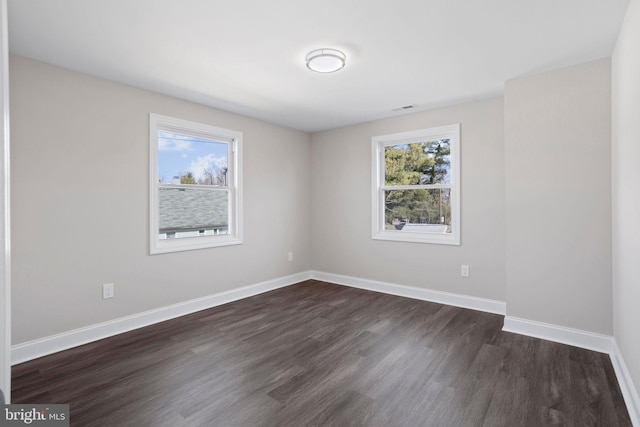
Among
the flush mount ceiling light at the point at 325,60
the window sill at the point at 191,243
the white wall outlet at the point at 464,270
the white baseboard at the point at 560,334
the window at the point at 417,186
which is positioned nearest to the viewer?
the flush mount ceiling light at the point at 325,60

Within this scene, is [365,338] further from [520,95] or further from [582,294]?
[520,95]

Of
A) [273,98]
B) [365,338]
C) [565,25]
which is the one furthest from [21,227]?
[565,25]

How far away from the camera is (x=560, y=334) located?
2.80 m

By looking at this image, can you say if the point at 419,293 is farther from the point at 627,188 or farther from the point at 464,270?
the point at 627,188

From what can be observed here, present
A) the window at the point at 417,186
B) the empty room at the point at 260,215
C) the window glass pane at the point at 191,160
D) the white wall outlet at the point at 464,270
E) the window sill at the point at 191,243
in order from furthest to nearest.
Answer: the window at the point at 417,186 < the white wall outlet at the point at 464,270 < the window glass pane at the point at 191,160 < the window sill at the point at 191,243 < the empty room at the point at 260,215

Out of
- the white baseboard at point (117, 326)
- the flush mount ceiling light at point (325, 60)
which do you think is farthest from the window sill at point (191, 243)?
→ the flush mount ceiling light at point (325, 60)

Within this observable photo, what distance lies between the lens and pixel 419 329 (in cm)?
313

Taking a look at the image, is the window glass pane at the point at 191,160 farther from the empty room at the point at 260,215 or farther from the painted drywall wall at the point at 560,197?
the painted drywall wall at the point at 560,197

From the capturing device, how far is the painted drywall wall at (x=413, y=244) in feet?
11.8

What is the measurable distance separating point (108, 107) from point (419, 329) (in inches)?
144

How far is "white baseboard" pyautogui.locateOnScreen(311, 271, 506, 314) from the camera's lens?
3.63 metres

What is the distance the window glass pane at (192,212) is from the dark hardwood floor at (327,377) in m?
1.02

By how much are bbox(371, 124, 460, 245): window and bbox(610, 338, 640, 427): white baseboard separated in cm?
174

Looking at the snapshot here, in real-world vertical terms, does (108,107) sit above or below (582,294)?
above
